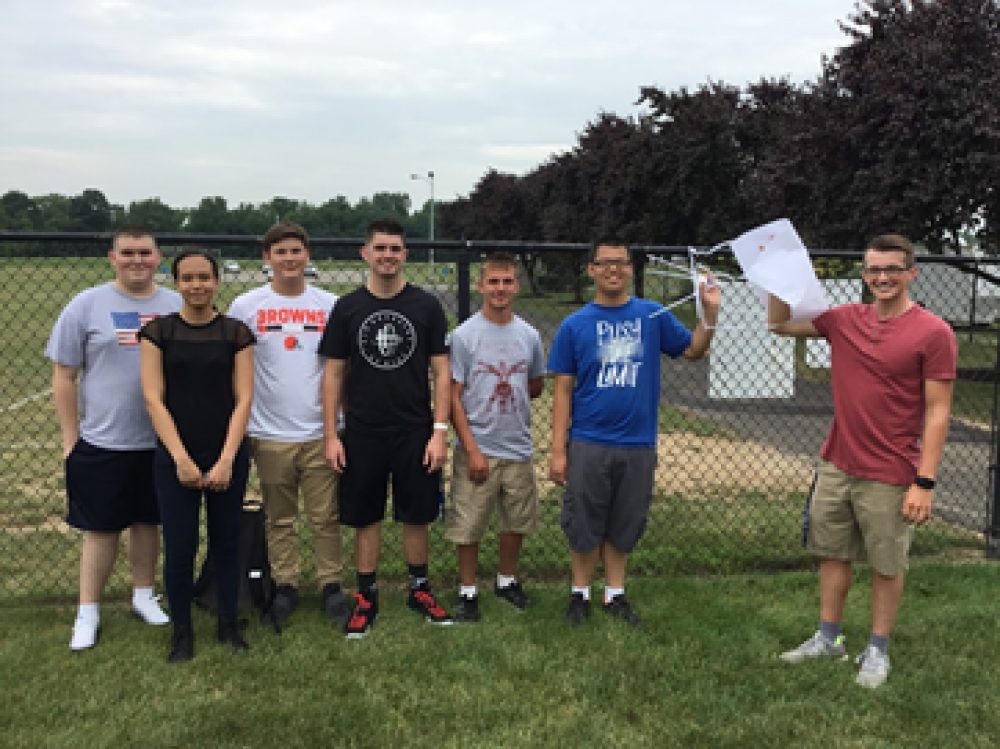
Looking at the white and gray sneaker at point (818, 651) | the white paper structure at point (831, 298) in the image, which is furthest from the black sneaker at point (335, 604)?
the white paper structure at point (831, 298)

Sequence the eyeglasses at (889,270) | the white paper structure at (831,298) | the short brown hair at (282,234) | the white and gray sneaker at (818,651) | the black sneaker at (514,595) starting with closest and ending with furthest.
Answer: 1. the eyeglasses at (889,270)
2. the white and gray sneaker at (818,651)
3. the short brown hair at (282,234)
4. the black sneaker at (514,595)
5. the white paper structure at (831,298)

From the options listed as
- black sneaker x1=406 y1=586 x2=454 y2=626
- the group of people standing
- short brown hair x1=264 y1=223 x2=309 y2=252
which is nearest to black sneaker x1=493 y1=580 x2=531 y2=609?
the group of people standing

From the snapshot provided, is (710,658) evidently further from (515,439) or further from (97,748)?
(97,748)

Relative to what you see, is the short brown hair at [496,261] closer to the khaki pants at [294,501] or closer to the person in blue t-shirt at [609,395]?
the person in blue t-shirt at [609,395]

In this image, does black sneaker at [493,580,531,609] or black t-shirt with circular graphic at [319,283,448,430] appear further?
black sneaker at [493,580,531,609]

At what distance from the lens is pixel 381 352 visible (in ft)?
11.9

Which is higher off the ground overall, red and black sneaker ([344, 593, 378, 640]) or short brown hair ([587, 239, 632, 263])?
short brown hair ([587, 239, 632, 263])

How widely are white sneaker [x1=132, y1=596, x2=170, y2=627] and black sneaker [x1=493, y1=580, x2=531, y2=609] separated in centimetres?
160

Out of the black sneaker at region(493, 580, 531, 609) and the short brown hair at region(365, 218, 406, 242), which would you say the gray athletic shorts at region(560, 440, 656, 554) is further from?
the short brown hair at region(365, 218, 406, 242)

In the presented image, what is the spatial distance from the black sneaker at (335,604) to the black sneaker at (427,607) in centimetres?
32

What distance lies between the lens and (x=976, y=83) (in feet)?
37.4

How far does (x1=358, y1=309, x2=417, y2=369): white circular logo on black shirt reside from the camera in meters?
3.63

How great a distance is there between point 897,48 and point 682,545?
1034 centimetres

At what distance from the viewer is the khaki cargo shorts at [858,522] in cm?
332
